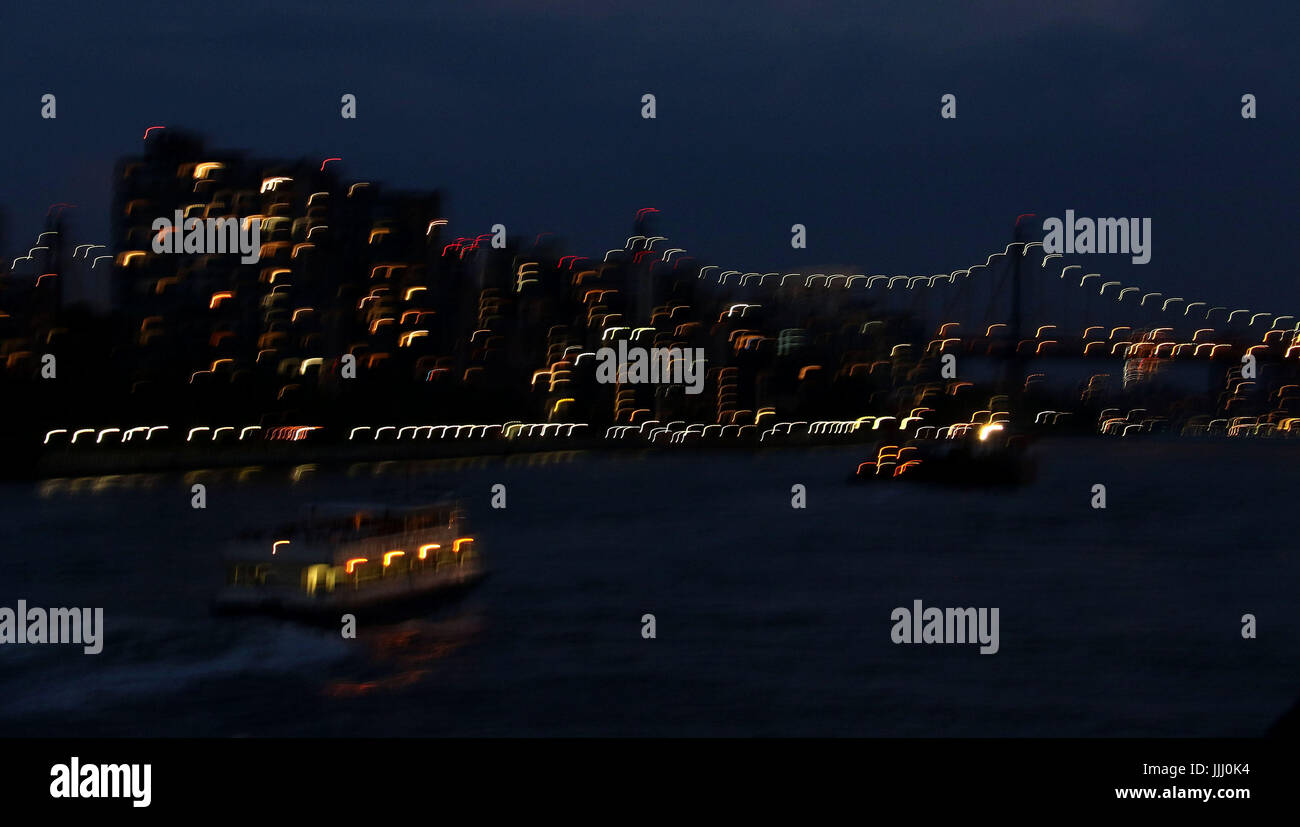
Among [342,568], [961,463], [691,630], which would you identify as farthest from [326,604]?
[961,463]

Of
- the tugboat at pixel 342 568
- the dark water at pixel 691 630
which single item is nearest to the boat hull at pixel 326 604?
the tugboat at pixel 342 568

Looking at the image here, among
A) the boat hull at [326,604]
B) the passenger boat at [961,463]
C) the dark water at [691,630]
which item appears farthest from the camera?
the passenger boat at [961,463]

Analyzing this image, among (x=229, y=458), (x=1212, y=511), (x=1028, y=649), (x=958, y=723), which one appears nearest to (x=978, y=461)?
(x=1212, y=511)

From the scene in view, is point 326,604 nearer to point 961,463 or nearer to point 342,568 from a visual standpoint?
point 342,568

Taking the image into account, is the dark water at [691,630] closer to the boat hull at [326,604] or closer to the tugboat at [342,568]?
the boat hull at [326,604]

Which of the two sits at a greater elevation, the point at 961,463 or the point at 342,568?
the point at 961,463

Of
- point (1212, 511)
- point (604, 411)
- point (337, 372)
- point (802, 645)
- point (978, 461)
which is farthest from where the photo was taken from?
point (604, 411)
